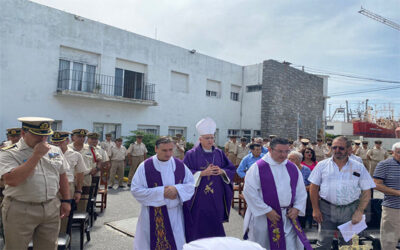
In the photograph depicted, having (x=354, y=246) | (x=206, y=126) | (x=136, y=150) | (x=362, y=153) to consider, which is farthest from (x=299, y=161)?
(x=362, y=153)

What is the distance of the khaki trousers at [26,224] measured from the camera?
10.1 ft

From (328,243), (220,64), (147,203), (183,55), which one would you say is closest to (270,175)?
(328,243)

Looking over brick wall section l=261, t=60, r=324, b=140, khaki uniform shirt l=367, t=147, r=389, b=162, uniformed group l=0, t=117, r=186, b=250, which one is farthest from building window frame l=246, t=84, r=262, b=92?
uniformed group l=0, t=117, r=186, b=250

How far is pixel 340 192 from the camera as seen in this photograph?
3893 mm

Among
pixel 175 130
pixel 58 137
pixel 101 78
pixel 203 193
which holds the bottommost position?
pixel 203 193

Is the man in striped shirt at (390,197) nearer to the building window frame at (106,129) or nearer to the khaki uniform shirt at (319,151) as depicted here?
the khaki uniform shirt at (319,151)

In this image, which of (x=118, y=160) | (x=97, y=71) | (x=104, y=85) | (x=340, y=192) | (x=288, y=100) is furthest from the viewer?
(x=288, y=100)

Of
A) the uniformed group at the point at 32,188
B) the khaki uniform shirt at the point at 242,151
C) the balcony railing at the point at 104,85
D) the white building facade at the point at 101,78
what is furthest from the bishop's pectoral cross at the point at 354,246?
the balcony railing at the point at 104,85

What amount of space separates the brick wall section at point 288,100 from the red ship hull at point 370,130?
17.0 m

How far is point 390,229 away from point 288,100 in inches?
734

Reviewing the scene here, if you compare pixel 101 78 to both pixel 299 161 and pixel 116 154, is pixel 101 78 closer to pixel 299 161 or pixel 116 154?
pixel 116 154

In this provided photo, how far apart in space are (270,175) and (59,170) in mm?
2583

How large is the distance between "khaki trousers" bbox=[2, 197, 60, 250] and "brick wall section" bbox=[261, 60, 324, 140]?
18.2 meters

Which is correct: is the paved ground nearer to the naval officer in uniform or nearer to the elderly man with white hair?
the elderly man with white hair
